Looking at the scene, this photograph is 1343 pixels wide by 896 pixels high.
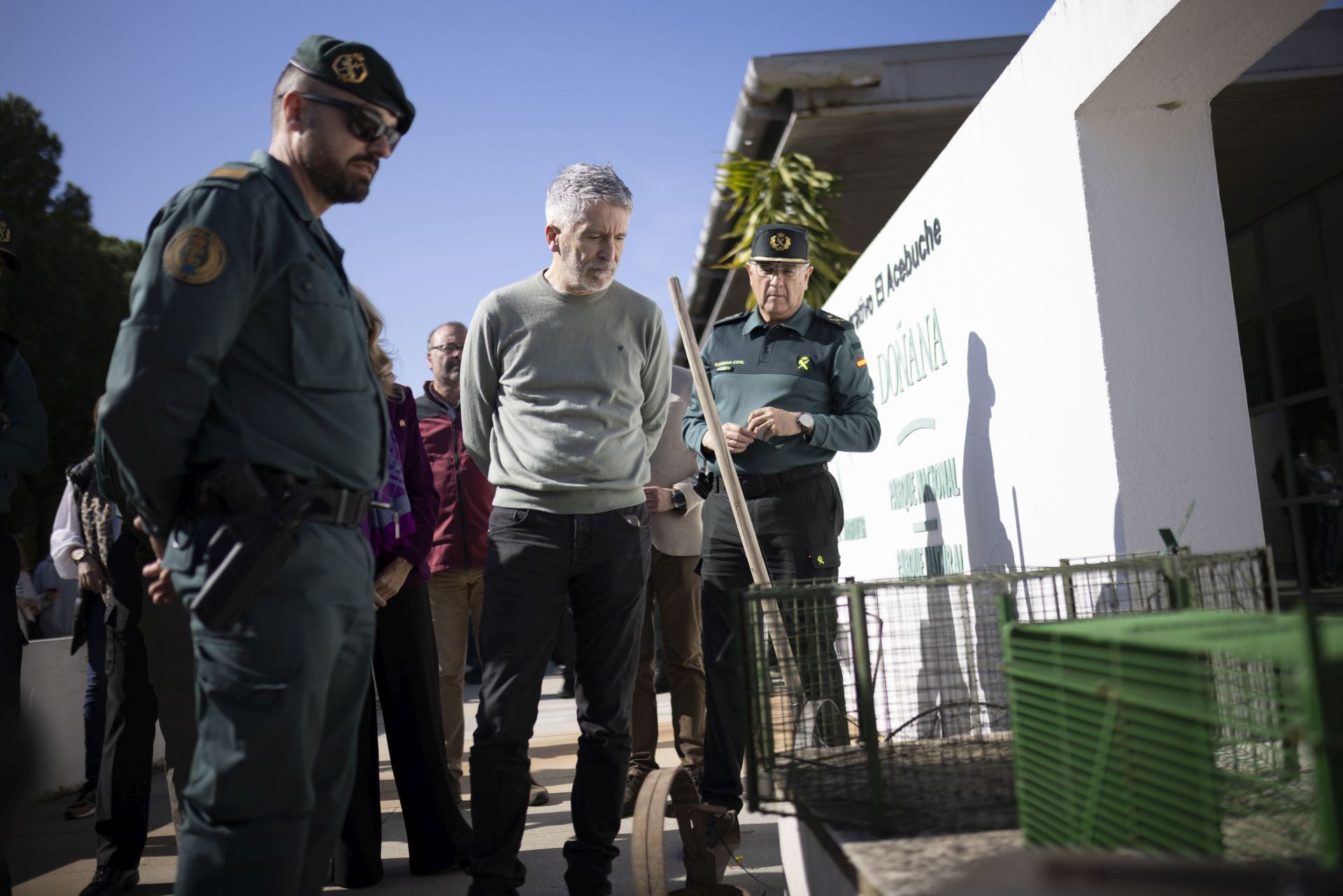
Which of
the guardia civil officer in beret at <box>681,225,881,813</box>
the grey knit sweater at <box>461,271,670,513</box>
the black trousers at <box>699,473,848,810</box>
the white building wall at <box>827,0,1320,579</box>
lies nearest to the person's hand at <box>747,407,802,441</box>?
the guardia civil officer in beret at <box>681,225,881,813</box>

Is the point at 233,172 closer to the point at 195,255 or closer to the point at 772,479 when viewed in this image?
the point at 195,255

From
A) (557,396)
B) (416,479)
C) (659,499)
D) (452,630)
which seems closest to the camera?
(557,396)

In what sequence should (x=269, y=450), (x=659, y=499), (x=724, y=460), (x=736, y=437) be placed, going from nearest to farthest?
1. (x=269, y=450)
2. (x=724, y=460)
3. (x=736, y=437)
4. (x=659, y=499)

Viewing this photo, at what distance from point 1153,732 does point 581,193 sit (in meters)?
2.21

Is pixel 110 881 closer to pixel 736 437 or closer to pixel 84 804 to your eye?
pixel 84 804

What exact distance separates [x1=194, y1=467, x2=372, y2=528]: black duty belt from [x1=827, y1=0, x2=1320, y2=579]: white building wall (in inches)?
91.3

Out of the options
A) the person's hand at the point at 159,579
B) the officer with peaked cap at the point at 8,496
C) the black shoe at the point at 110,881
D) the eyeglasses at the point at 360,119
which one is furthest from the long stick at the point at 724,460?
the black shoe at the point at 110,881

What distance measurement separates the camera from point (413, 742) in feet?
12.8

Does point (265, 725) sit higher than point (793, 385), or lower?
lower

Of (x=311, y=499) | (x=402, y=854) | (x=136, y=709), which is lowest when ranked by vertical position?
(x=402, y=854)

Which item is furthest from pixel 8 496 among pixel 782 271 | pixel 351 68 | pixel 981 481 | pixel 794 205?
pixel 794 205

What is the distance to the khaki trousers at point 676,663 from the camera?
4.79 meters

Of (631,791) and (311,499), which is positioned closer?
(311,499)

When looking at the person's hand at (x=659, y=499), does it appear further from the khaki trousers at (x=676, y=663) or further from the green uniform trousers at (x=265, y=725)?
the green uniform trousers at (x=265, y=725)
